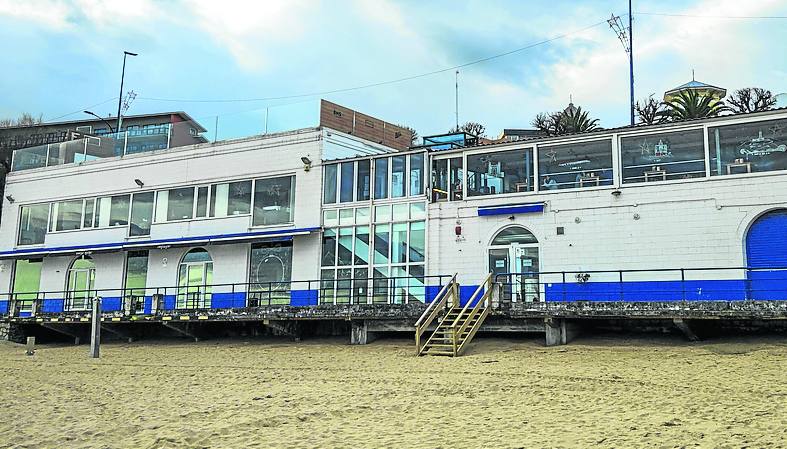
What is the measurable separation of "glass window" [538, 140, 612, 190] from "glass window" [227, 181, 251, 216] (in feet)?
36.0

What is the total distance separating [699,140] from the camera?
19.9m

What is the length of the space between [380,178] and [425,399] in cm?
1347

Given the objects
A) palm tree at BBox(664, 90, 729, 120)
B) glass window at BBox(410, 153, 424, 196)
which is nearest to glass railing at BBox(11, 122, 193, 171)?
glass window at BBox(410, 153, 424, 196)

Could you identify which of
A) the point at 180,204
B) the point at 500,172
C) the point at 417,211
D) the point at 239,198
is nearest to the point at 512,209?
the point at 500,172

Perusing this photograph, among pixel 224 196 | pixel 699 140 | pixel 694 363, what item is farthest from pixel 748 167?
pixel 224 196

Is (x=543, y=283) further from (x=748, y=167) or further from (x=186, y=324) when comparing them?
(x=186, y=324)

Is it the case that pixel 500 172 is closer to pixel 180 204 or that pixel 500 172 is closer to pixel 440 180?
pixel 440 180

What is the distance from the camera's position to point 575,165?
21.6m

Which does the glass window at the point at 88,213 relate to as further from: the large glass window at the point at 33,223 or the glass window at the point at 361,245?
the glass window at the point at 361,245

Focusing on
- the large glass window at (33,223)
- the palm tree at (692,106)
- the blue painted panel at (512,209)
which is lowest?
the blue painted panel at (512,209)

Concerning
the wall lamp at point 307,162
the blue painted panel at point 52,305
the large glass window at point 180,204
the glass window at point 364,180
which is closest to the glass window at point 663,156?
the glass window at point 364,180

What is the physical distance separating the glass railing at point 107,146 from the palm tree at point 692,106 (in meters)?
25.0

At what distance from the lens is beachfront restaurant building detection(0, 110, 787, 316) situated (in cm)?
1934

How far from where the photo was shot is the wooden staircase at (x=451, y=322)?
17.9 metres
